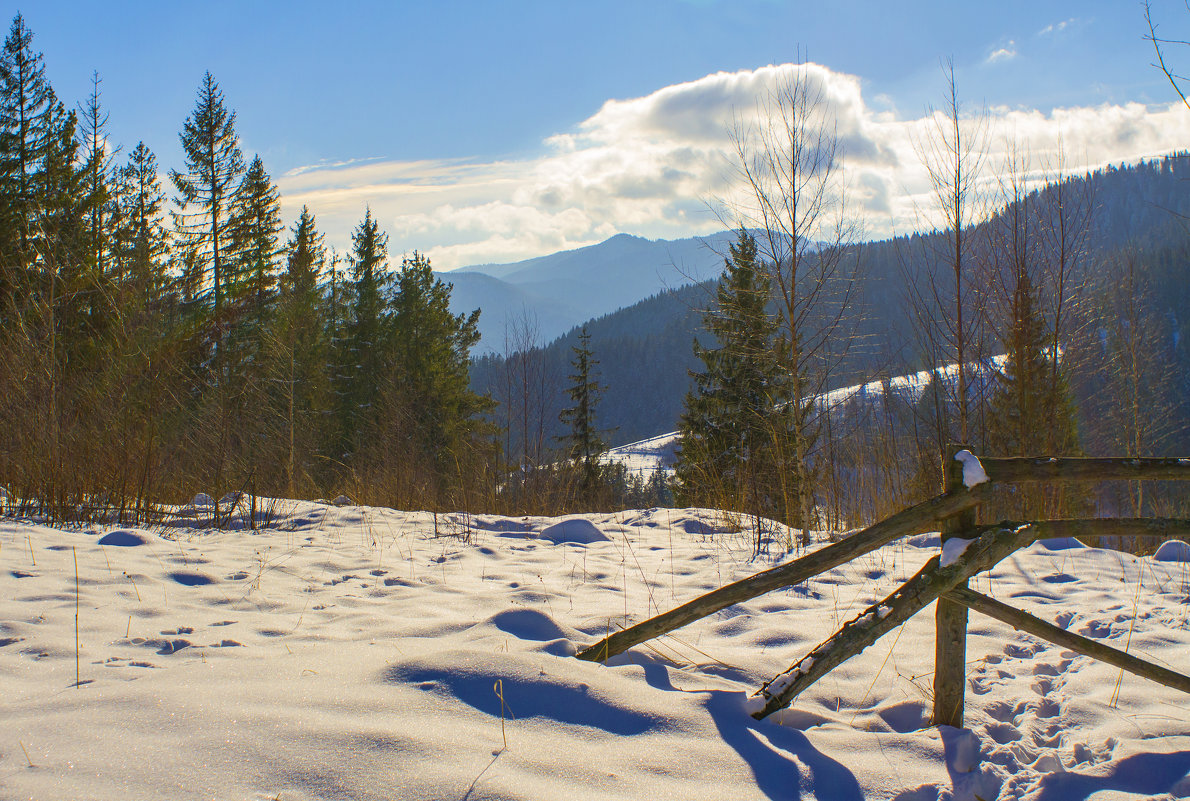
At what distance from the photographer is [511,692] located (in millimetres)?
2158

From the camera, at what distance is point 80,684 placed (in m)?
2.04

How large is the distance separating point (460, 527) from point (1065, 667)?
521cm

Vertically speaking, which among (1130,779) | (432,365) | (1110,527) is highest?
(432,365)

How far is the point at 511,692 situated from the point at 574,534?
416cm

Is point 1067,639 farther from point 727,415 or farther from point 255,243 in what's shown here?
point 255,243

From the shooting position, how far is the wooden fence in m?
2.21

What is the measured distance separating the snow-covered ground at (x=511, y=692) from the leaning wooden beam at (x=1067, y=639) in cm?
21

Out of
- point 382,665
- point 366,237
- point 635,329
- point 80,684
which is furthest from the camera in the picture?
point 635,329

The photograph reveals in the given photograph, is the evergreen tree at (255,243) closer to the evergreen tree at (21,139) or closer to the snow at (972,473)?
the evergreen tree at (21,139)

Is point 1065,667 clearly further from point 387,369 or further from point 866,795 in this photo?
point 387,369

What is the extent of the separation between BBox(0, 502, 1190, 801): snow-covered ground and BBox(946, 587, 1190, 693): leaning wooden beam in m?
0.21

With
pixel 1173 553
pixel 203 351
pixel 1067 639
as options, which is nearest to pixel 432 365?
pixel 203 351

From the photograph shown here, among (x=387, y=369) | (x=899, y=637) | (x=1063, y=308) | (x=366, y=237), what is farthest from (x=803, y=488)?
(x=366, y=237)

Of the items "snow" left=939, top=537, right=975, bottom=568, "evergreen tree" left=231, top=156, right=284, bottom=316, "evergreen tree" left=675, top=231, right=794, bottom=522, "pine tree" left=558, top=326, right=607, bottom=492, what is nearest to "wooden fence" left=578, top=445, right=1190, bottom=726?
"snow" left=939, top=537, right=975, bottom=568
